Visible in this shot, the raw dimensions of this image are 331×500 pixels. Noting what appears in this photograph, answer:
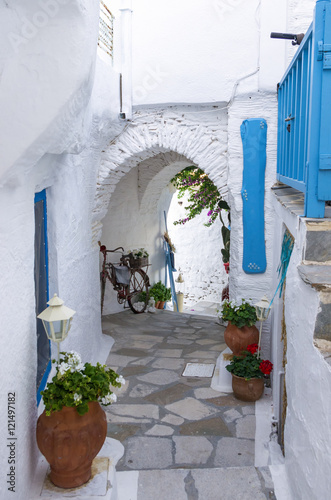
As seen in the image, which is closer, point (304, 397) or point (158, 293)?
point (304, 397)

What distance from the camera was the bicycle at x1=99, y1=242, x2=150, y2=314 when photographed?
7996 millimetres

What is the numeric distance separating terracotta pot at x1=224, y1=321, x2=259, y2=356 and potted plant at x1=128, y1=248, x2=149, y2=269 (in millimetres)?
3328

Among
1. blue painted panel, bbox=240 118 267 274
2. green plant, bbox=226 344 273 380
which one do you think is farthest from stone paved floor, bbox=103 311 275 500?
blue painted panel, bbox=240 118 267 274

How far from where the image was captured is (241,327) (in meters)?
5.44

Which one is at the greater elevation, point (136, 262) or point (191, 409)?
point (136, 262)

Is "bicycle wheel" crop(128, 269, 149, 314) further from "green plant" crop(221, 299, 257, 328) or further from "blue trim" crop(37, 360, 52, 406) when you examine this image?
"blue trim" crop(37, 360, 52, 406)

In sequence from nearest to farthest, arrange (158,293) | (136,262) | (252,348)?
(252,348), (136,262), (158,293)

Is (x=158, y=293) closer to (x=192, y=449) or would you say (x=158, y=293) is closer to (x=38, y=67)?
(x=192, y=449)

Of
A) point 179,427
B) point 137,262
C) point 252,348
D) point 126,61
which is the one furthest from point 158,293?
point 179,427

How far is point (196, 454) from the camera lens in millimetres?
4145

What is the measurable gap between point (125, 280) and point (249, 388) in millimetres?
3593

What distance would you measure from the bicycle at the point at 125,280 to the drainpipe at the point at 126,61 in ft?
8.10

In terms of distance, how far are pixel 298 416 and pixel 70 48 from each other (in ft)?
7.89

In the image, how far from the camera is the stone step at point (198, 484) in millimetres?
3479
